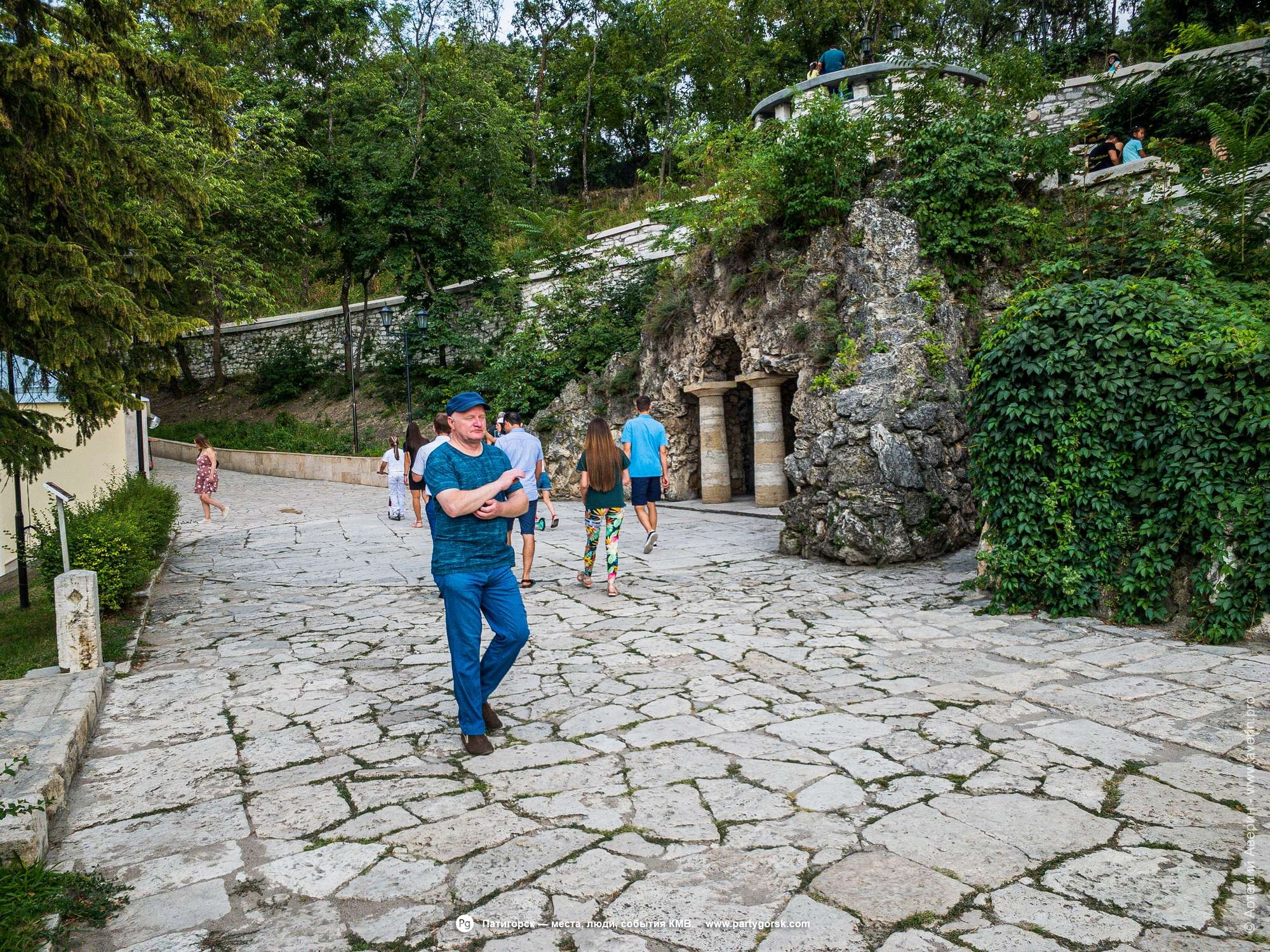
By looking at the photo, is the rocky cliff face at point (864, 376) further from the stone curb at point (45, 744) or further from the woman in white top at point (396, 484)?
the stone curb at point (45, 744)

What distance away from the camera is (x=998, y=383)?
7.05 m

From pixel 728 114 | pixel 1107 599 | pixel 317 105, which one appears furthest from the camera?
pixel 728 114

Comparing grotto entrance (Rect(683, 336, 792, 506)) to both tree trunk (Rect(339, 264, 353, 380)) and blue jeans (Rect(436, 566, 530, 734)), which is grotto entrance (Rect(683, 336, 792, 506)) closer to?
blue jeans (Rect(436, 566, 530, 734))

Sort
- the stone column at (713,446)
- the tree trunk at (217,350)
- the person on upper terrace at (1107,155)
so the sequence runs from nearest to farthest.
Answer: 1. the person on upper terrace at (1107,155)
2. the stone column at (713,446)
3. the tree trunk at (217,350)

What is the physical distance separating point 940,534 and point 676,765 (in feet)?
21.2

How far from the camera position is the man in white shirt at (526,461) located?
8.13 m

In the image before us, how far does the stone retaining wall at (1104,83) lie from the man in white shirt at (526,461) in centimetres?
1144

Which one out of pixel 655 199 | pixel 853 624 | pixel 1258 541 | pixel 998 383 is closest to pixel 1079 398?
pixel 998 383

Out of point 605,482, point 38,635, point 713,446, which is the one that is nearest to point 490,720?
point 605,482

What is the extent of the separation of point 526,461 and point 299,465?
18.6m

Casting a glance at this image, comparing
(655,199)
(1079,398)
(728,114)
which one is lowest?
(1079,398)

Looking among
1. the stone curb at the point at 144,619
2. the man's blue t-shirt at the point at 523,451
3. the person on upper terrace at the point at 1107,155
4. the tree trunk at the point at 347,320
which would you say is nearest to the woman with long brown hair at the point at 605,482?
the man's blue t-shirt at the point at 523,451

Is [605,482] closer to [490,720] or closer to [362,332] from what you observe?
[490,720]

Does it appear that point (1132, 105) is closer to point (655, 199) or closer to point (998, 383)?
point (998, 383)
